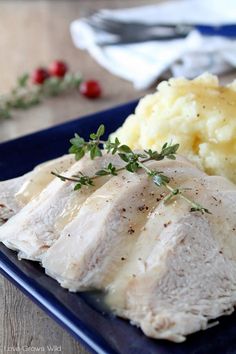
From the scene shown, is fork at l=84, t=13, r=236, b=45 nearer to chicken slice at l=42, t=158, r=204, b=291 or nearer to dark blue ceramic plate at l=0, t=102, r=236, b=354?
chicken slice at l=42, t=158, r=204, b=291

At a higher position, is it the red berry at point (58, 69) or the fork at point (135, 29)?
the fork at point (135, 29)

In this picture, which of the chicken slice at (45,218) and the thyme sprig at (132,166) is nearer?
the thyme sprig at (132,166)

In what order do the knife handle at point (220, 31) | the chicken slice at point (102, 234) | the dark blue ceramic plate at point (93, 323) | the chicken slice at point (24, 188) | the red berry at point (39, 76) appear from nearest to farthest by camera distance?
1. the dark blue ceramic plate at point (93, 323)
2. the chicken slice at point (102, 234)
3. the chicken slice at point (24, 188)
4. the knife handle at point (220, 31)
5. the red berry at point (39, 76)

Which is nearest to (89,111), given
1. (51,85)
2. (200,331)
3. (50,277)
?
(51,85)

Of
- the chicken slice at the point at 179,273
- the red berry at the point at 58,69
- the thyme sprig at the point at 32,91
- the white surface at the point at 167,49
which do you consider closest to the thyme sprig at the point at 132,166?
the chicken slice at the point at 179,273

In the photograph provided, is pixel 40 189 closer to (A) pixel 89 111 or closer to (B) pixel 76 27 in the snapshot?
(A) pixel 89 111

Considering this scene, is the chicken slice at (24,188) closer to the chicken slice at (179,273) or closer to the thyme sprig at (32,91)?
the chicken slice at (179,273)

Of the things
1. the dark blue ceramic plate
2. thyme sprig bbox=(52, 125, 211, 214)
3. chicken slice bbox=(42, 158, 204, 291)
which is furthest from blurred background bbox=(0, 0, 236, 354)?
the dark blue ceramic plate
